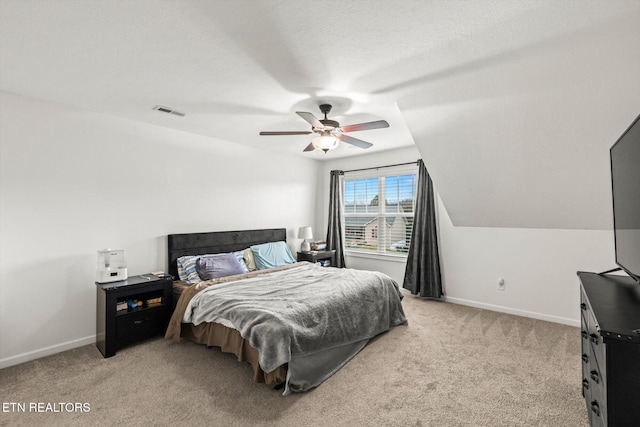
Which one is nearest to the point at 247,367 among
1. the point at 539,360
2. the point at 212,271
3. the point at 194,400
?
the point at 194,400

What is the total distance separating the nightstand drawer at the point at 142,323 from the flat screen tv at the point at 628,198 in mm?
3828

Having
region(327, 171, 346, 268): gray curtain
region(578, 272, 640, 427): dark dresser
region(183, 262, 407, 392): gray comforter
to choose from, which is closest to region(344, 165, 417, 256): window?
region(327, 171, 346, 268): gray curtain

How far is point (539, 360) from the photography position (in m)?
2.71

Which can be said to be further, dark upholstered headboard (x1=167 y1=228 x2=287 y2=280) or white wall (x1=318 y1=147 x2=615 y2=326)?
dark upholstered headboard (x1=167 y1=228 x2=287 y2=280)

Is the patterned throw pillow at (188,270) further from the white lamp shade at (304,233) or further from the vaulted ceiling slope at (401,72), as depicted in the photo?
the white lamp shade at (304,233)

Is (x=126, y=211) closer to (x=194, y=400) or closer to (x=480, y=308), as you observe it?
(x=194, y=400)

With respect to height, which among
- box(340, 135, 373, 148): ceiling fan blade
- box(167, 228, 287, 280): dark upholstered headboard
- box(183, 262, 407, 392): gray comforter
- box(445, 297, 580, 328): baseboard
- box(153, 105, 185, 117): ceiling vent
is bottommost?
box(445, 297, 580, 328): baseboard

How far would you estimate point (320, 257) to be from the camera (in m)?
5.22

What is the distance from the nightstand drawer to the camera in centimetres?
299

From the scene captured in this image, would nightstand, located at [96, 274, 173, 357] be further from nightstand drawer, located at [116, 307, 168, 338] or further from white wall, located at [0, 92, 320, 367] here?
white wall, located at [0, 92, 320, 367]

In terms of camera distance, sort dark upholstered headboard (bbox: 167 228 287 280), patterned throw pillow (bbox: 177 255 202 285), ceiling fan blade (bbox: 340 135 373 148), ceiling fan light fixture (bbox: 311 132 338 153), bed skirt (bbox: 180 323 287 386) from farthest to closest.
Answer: dark upholstered headboard (bbox: 167 228 287 280), patterned throw pillow (bbox: 177 255 202 285), ceiling fan blade (bbox: 340 135 373 148), ceiling fan light fixture (bbox: 311 132 338 153), bed skirt (bbox: 180 323 287 386)

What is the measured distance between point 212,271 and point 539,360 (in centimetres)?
343

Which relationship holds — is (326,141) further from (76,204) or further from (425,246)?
(76,204)

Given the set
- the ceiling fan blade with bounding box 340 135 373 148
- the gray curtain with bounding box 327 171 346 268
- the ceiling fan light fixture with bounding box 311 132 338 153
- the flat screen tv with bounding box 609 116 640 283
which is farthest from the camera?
the gray curtain with bounding box 327 171 346 268
